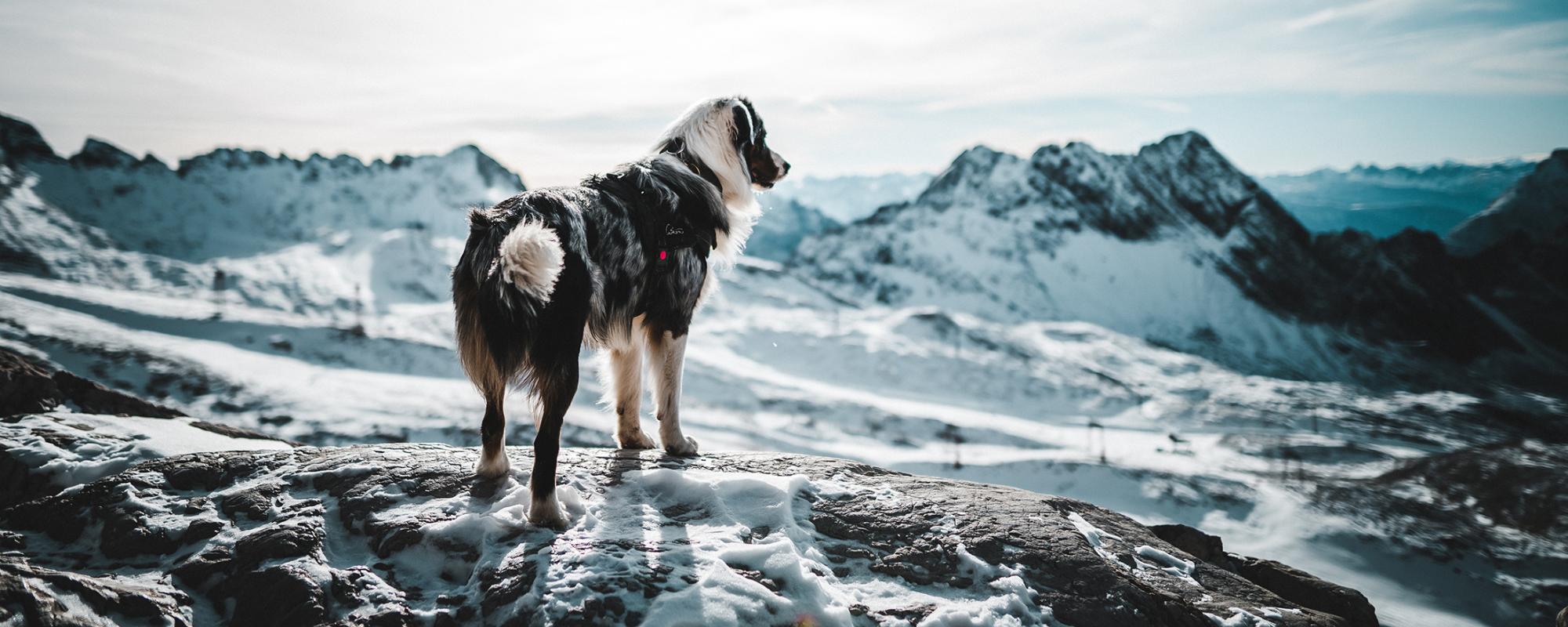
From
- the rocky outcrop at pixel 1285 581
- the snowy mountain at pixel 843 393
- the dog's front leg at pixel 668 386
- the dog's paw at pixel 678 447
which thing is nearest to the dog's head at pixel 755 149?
the dog's front leg at pixel 668 386

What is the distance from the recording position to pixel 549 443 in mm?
5617

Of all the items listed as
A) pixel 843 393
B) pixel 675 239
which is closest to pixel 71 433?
pixel 675 239

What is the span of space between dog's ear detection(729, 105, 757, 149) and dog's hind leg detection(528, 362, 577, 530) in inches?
139

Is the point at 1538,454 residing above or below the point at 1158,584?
below

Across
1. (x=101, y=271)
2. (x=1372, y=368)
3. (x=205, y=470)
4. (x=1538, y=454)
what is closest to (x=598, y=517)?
(x=205, y=470)

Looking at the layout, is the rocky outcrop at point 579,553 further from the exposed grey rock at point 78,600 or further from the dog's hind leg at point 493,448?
the dog's hind leg at point 493,448

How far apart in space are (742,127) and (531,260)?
3664 mm

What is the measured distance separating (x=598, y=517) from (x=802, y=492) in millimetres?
1845

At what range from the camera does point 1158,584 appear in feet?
18.9

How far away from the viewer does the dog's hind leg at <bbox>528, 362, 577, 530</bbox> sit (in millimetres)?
5539

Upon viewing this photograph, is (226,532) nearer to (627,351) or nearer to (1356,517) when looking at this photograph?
(627,351)

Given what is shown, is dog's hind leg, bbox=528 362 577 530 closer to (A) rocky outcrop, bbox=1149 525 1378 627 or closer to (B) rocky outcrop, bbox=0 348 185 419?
(A) rocky outcrop, bbox=1149 525 1378 627

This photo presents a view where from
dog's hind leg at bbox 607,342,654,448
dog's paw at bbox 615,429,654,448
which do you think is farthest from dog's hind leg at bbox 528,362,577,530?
dog's paw at bbox 615,429,654,448

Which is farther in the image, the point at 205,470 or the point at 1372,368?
the point at 1372,368
